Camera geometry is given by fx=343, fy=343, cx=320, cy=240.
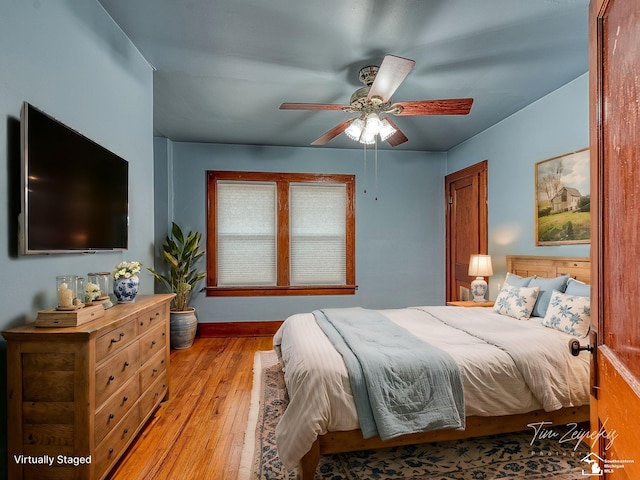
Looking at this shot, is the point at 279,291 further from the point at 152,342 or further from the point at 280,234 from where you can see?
the point at 152,342

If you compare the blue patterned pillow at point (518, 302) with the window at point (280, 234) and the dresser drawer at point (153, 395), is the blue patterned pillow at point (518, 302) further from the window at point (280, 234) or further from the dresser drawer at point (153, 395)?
the dresser drawer at point (153, 395)

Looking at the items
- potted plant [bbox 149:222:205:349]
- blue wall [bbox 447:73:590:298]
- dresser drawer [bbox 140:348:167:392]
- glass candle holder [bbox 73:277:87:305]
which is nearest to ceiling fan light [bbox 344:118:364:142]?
blue wall [bbox 447:73:590:298]

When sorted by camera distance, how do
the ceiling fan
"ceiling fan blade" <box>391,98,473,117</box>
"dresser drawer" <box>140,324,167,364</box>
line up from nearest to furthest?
"dresser drawer" <box>140,324,167,364</box>, the ceiling fan, "ceiling fan blade" <box>391,98,473,117</box>

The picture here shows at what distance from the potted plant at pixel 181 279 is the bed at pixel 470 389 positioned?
7.24 feet

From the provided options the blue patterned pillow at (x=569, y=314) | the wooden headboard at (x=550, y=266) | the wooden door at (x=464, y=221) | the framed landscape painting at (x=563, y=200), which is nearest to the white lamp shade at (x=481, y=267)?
the wooden headboard at (x=550, y=266)

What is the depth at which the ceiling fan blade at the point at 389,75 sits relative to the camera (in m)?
2.01

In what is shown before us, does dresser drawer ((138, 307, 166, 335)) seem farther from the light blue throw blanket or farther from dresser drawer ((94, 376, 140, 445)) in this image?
the light blue throw blanket

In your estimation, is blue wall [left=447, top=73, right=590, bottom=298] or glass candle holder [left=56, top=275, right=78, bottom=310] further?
blue wall [left=447, top=73, right=590, bottom=298]

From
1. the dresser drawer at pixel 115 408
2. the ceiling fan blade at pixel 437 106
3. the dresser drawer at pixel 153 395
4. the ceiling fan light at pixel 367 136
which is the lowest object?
the dresser drawer at pixel 153 395

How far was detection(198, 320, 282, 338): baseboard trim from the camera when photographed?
4801mm

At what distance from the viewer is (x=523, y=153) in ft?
12.0

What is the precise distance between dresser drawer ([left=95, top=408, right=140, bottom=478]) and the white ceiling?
247cm

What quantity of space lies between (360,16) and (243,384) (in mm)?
3074

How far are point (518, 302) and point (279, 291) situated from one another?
3032 millimetres
